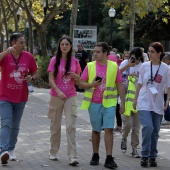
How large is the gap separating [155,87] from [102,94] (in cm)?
80

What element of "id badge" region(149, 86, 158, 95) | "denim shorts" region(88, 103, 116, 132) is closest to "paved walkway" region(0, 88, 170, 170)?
"denim shorts" region(88, 103, 116, 132)

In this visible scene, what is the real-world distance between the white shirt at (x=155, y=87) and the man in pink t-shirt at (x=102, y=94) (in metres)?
0.31

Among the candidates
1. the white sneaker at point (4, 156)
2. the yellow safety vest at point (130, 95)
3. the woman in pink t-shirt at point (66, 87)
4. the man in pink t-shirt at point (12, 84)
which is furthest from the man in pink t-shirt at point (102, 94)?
the white sneaker at point (4, 156)

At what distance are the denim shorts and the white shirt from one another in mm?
465

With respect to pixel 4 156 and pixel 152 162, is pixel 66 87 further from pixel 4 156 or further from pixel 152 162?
pixel 152 162

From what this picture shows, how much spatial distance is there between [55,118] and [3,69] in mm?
1085

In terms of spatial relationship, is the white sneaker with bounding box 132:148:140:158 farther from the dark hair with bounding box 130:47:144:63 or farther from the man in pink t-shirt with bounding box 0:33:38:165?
the man in pink t-shirt with bounding box 0:33:38:165

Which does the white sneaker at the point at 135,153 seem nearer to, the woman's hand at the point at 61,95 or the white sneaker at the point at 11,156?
the woman's hand at the point at 61,95

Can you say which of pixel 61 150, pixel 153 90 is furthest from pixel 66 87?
pixel 61 150

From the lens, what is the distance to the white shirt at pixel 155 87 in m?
8.76

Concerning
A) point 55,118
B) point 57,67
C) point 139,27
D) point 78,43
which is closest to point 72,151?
point 55,118

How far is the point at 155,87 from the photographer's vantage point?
28.9ft

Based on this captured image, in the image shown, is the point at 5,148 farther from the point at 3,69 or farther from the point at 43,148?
the point at 43,148

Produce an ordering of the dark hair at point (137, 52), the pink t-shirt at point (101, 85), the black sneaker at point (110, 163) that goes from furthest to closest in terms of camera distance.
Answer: the dark hair at point (137, 52)
the pink t-shirt at point (101, 85)
the black sneaker at point (110, 163)
